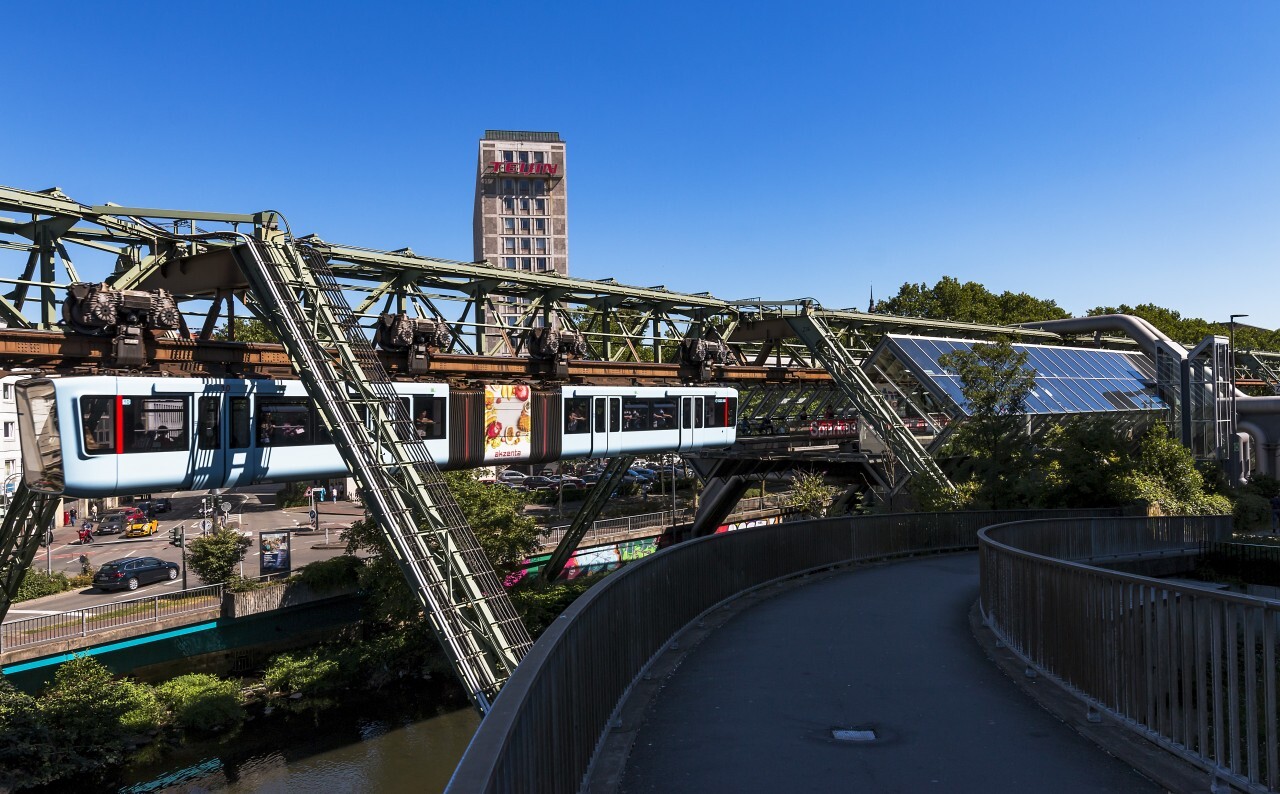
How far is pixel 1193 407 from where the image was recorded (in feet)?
145

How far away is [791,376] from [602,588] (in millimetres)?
35615

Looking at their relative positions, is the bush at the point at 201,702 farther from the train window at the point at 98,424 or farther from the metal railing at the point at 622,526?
the metal railing at the point at 622,526

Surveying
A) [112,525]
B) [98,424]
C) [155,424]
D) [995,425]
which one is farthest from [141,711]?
[112,525]

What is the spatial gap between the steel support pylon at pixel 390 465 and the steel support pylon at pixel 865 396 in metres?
18.9

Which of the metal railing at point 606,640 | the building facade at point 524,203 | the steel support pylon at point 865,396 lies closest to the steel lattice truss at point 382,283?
the steel support pylon at point 865,396

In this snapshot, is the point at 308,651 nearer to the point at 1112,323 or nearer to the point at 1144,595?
the point at 1144,595

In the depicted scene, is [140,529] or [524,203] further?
[524,203]

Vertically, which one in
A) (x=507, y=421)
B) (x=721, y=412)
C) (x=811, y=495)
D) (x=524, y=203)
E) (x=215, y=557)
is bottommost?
(x=215, y=557)

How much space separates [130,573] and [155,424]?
2212cm

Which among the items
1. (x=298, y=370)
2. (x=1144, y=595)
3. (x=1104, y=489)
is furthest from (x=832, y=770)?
(x=1104, y=489)

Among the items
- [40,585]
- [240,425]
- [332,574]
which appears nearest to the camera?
[240,425]

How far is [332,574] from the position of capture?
35.6 m

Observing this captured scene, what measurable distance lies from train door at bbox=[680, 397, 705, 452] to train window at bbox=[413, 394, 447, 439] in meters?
10.4

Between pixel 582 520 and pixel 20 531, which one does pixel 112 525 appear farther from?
pixel 20 531
